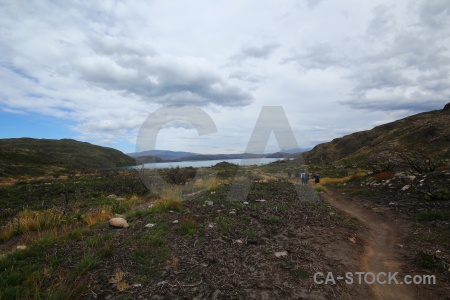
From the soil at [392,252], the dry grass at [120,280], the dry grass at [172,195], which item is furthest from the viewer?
the dry grass at [172,195]

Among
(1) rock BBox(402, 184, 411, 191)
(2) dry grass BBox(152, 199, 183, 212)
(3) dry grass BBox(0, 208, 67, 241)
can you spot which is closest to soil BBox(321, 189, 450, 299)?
(1) rock BBox(402, 184, 411, 191)

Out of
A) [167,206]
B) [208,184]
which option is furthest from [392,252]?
[208,184]

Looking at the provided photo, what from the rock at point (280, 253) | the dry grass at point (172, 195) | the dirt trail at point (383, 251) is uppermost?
the dry grass at point (172, 195)

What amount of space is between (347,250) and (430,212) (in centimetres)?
478

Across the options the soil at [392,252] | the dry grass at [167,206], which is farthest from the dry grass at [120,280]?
the dry grass at [167,206]

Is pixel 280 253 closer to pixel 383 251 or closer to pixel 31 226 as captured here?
pixel 383 251

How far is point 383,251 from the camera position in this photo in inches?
279

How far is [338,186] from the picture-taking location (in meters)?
21.2

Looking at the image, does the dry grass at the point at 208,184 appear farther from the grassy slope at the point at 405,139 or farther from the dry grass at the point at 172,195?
the grassy slope at the point at 405,139

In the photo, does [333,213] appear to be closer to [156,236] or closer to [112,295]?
[156,236]

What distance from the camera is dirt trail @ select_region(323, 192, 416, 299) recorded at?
4.88 metres

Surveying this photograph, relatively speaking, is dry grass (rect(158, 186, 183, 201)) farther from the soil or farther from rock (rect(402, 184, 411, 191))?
rock (rect(402, 184, 411, 191))

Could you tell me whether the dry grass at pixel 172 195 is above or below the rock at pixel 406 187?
above

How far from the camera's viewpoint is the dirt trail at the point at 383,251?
488cm
